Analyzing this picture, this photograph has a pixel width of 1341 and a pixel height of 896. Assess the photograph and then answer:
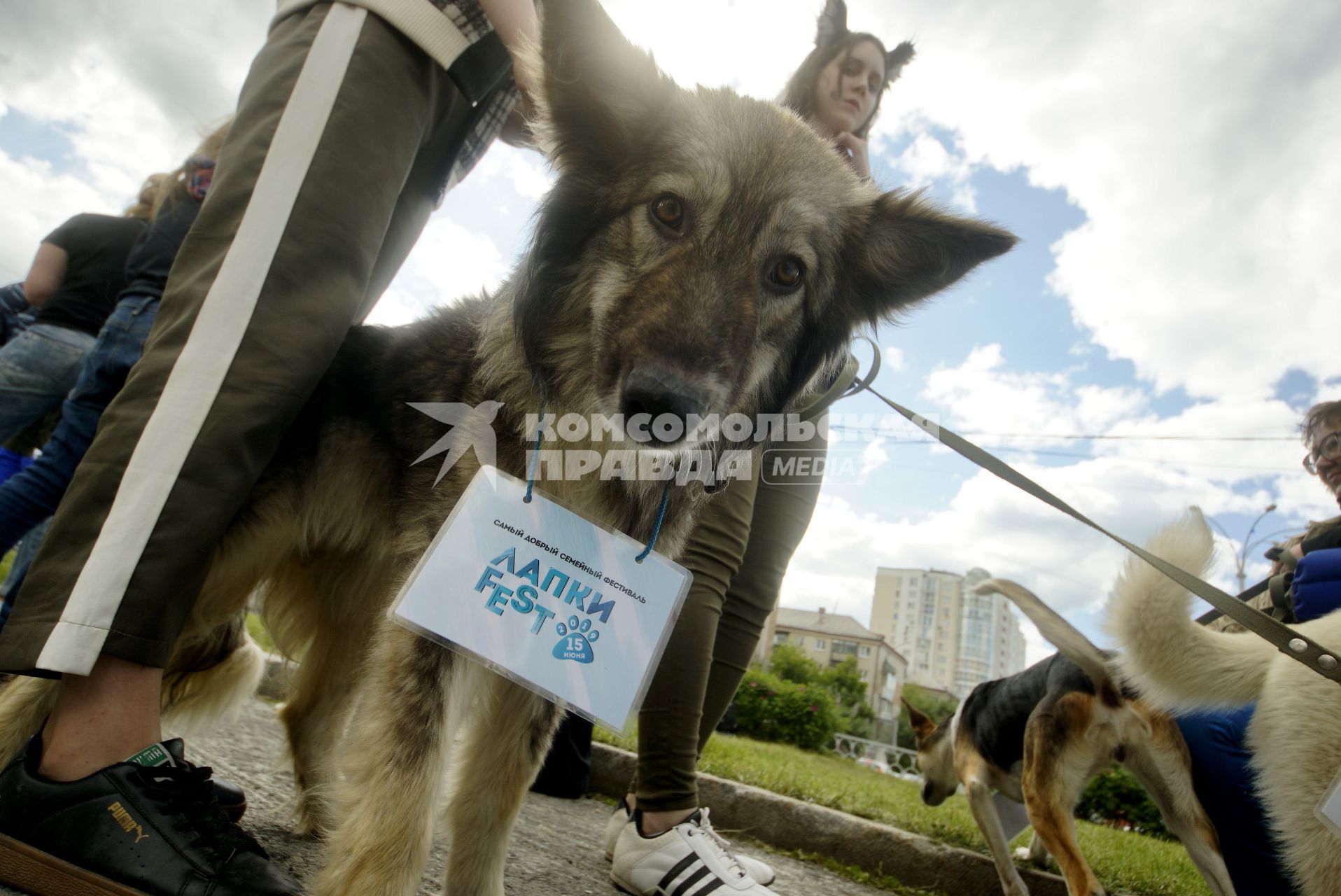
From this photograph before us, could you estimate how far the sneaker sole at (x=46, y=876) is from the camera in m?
1.41

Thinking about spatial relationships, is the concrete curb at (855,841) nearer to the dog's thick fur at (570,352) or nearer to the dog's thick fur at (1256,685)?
the dog's thick fur at (1256,685)

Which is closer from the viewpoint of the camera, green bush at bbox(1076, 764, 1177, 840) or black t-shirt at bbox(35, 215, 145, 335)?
black t-shirt at bbox(35, 215, 145, 335)

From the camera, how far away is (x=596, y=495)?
197cm

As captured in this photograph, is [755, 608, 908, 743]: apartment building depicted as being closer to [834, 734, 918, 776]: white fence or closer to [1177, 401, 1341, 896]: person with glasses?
[834, 734, 918, 776]: white fence

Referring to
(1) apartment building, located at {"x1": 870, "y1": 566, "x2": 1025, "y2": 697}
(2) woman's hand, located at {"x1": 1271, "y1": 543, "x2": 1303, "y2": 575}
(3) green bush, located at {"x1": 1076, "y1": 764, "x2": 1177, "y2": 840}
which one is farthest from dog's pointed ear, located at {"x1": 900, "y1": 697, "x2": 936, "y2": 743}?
(1) apartment building, located at {"x1": 870, "y1": 566, "x2": 1025, "y2": 697}

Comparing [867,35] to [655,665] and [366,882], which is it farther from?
[366,882]

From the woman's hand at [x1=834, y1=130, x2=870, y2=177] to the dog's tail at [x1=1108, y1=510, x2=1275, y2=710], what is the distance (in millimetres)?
1870

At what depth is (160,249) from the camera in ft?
10.6

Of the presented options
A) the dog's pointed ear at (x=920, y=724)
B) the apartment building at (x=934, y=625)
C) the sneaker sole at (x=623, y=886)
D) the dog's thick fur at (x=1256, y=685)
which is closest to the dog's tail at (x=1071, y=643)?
the dog's thick fur at (x=1256, y=685)

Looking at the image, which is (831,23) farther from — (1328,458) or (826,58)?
(1328,458)

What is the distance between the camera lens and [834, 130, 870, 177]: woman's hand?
310 cm

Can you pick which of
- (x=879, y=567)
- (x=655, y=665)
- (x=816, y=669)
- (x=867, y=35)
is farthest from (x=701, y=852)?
(x=879, y=567)

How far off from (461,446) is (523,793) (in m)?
0.99

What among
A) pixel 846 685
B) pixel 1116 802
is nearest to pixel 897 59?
pixel 1116 802
